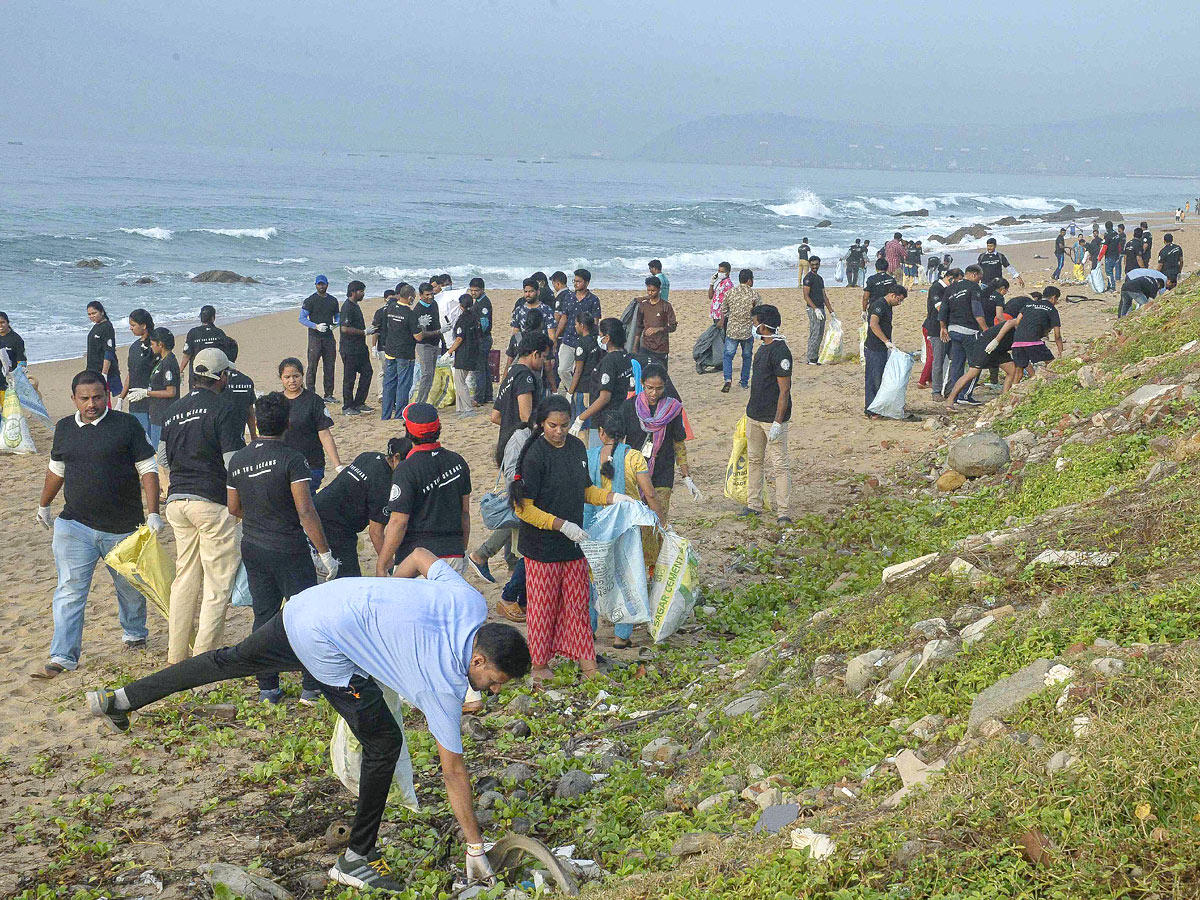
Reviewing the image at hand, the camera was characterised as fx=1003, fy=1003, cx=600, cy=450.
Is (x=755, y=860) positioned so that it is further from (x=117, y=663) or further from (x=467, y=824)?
(x=117, y=663)

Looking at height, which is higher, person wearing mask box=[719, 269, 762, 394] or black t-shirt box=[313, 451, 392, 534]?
person wearing mask box=[719, 269, 762, 394]

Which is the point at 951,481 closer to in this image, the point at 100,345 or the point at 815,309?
the point at 815,309

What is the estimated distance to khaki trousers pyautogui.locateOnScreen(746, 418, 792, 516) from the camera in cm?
872

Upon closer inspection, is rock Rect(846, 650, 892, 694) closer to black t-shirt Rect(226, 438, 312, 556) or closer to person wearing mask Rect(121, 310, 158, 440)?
black t-shirt Rect(226, 438, 312, 556)

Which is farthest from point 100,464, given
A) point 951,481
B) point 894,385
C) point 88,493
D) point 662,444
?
point 894,385

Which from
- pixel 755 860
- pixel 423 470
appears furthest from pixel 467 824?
pixel 423 470

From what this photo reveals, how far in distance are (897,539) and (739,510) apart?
1.74 metres

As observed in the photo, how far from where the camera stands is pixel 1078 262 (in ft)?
87.4

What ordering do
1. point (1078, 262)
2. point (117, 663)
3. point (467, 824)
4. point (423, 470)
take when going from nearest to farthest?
A: 1. point (467, 824)
2. point (423, 470)
3. point (117, 663)
4. point (1078, 262)

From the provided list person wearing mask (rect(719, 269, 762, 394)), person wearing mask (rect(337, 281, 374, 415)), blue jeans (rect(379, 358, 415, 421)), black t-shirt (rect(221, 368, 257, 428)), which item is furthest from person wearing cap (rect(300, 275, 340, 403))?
person wearing mask (rect(719, 269, 762, 394))

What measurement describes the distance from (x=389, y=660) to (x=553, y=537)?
7.60 feet

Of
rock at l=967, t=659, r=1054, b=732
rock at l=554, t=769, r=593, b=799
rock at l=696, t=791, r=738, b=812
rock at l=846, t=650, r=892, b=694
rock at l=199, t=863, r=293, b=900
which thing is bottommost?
rock at l=199, t=863, r=293, b=900

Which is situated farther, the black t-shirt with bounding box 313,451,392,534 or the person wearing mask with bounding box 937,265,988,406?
the person wearing mask with bounding box 937,265,988,406

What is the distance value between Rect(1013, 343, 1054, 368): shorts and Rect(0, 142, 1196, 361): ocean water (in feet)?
53.2
